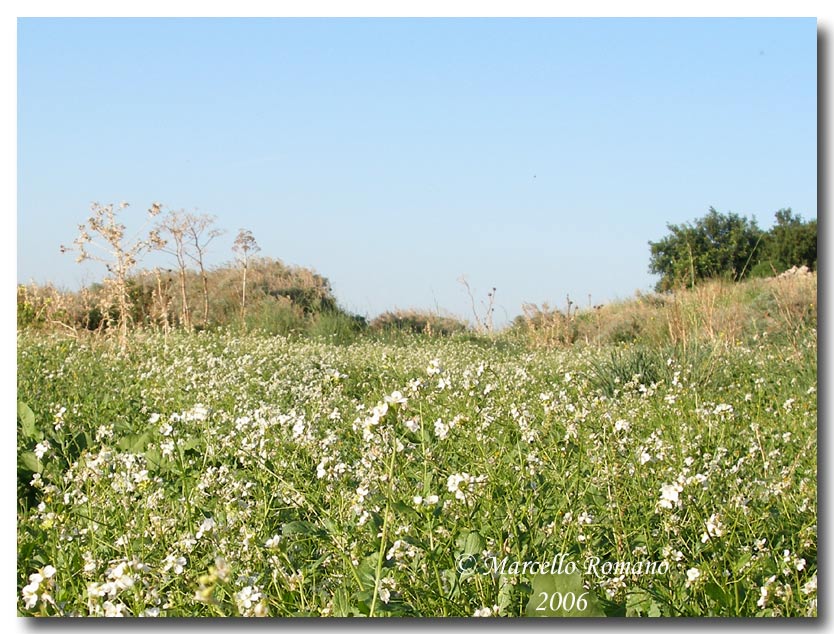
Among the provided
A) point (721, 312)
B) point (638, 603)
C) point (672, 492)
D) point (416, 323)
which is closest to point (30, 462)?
point (638, 603)

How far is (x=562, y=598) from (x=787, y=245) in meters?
2.99

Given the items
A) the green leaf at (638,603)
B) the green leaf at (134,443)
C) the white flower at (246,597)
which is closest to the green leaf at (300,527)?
the white flower at (246,597)

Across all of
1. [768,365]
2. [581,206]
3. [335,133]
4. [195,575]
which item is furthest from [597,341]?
[195,575]

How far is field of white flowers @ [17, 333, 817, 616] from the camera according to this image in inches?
83.0

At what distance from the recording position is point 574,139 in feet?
11.4

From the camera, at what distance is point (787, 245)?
14.6ft

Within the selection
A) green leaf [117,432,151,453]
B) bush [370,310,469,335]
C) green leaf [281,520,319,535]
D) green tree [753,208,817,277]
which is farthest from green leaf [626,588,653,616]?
bush [370,310,469,335]

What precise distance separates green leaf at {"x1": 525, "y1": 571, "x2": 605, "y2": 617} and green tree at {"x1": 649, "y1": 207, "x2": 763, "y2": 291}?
2.42m

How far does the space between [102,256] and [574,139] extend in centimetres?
268

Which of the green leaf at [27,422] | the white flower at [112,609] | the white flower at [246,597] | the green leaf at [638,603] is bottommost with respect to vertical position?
the green leaf at [638,603]

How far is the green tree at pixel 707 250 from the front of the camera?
15.7 feet

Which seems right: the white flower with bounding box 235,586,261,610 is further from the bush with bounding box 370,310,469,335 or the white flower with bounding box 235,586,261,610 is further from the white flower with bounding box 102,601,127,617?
the bush with bounding box 370,310,469,335

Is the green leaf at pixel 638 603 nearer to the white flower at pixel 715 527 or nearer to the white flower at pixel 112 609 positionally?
the white flower at pixel 715 527

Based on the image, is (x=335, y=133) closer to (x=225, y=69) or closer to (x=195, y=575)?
(x=225, y=69)
